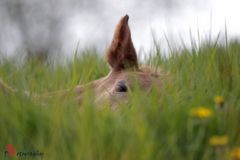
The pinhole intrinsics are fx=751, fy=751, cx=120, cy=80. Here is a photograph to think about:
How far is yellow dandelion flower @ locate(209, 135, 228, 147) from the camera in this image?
122 inches

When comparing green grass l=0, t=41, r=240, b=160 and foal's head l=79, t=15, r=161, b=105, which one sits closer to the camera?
green grass l=0, t=41, r=240, b=160

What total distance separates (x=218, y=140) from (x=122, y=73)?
1.41 m

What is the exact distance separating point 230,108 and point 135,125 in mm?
483

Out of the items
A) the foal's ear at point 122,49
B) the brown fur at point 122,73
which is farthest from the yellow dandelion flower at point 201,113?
the foal's ear at point 122,49

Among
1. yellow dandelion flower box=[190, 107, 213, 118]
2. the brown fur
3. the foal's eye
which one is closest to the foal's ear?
the brown fur

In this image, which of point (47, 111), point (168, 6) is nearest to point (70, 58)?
point (47, 111)

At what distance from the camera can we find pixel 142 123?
128 inches

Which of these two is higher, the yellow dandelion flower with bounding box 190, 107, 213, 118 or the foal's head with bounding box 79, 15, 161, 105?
the foal's head with bounding box 79, 15, 161, 105

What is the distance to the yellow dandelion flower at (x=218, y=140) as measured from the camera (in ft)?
10.2

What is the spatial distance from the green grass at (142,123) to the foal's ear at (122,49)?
10.3 inches

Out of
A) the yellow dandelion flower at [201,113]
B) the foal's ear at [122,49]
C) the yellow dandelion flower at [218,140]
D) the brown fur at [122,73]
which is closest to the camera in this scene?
the yellow dandelion flower at [218,140]

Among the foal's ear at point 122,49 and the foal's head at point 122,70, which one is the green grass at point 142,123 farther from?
the foal's ear at point 122,49

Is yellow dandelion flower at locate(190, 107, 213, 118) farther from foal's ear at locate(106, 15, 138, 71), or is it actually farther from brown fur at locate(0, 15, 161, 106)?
foal's ear at locate(106, 15, 138, 71)

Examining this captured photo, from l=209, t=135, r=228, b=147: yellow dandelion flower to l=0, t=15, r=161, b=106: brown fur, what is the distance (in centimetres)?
102
